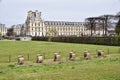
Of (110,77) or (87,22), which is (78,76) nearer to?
(110,77)

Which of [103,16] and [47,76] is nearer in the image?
[47,76]

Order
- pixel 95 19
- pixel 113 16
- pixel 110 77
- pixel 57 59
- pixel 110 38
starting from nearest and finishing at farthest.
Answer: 1. pixel 110 77
2. pixel 57 59
3. pixel 110 38
4. pixel 113 16
5. pixel 95 19

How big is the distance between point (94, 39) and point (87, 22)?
180 ft

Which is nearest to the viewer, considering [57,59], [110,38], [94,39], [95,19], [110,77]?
[110,77]

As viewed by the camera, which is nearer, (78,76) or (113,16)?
(78,76)

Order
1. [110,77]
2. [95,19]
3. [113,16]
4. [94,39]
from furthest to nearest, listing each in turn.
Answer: [95,19] < [113,16] < [94,39] < [110,77]

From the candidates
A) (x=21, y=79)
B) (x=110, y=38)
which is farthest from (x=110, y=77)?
(x=110, y=38)

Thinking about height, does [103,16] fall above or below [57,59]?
above

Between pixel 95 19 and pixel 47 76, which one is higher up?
pixel 95 19

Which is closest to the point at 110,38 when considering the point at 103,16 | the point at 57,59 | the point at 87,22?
the point at 57,59

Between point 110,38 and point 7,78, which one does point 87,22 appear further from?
point 7,78

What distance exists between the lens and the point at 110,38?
73.2 metres

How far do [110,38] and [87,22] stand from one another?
64.1 metres

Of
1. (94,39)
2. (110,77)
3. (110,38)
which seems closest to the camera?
(110,77)
